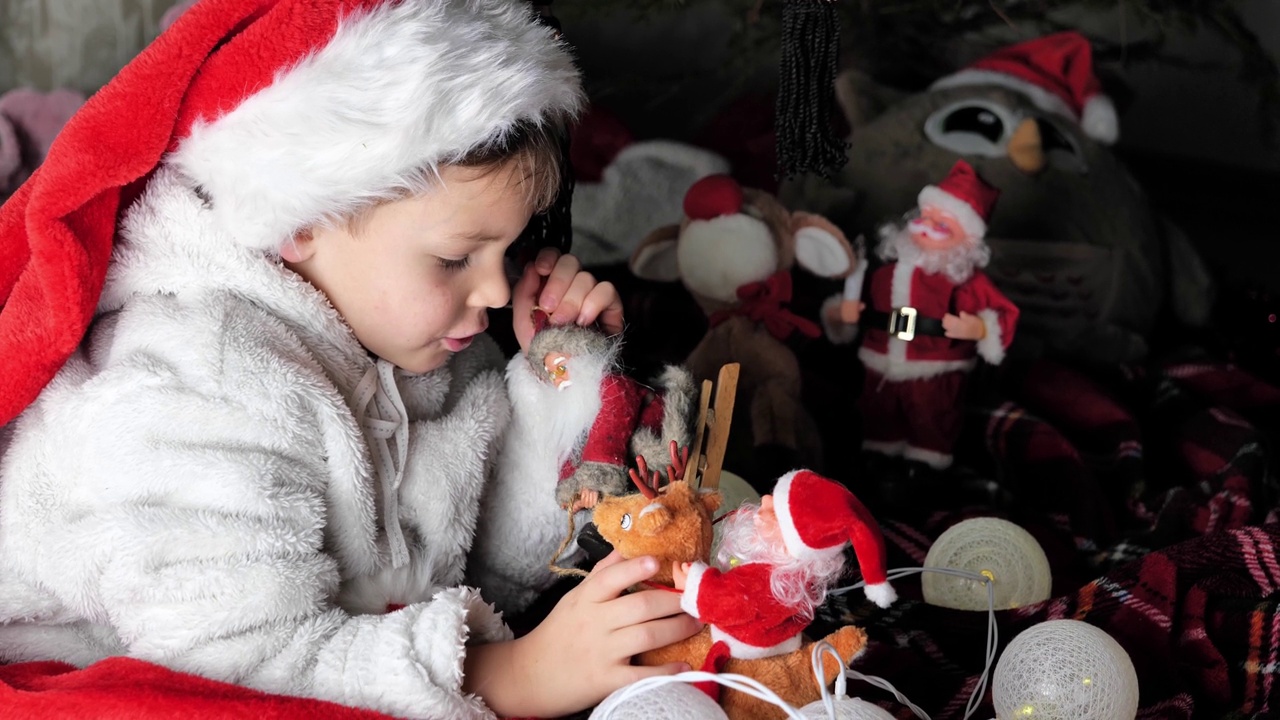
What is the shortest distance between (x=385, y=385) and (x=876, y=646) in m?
0.47

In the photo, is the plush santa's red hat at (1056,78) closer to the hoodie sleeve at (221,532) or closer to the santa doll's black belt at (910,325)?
the santa doll's black belt at (910,325)

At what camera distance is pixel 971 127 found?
1664mm

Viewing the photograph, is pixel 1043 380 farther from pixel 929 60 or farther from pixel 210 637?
pixel 210 637

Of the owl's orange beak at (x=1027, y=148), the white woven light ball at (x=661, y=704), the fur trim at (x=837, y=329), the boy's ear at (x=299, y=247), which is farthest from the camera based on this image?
the owl's orange beak at (x=1027, y=148)

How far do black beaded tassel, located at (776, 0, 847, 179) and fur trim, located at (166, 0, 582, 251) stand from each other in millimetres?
270

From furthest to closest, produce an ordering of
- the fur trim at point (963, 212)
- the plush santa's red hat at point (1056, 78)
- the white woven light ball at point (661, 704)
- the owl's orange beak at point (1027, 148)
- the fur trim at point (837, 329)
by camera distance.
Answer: the plush santa's red hat at point (1056, 78) < the owl's orange beak at point (1027, 148) < the fur trim at point (837, 329) < the fur trim at point (963, 212) < the white woven light ball at point (661, 704)

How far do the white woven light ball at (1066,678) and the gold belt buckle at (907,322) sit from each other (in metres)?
0.58

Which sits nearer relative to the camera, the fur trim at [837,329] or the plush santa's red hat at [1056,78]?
the fur trim at [837,329]

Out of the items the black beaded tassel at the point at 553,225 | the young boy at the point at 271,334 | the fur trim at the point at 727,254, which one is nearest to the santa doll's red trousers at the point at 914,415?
the fur trim at the point at 727,254

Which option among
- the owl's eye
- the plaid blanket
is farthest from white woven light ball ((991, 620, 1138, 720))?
the owl's eye

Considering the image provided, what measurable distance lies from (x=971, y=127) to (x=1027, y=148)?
96 millimetres

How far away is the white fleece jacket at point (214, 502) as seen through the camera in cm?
74

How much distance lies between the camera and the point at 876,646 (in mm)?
972

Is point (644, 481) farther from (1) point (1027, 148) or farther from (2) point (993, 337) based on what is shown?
(1) point (1027, 148)
